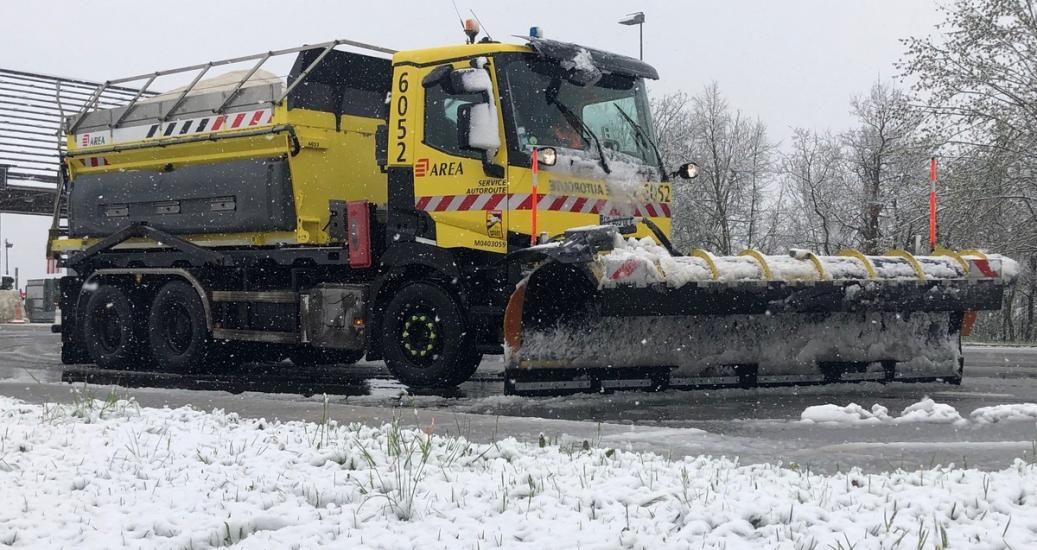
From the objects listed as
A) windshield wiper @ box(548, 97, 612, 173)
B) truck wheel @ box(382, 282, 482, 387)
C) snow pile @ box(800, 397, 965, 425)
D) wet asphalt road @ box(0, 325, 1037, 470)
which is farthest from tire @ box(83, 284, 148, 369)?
snow pile @ box(800, 397, 965, 425)

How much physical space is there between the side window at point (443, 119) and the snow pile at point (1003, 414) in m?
4.39

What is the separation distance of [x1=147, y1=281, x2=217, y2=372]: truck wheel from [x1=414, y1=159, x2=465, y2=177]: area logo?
379cm

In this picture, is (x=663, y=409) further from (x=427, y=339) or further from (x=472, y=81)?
(x=472, y=81)

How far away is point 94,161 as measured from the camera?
12961 mm

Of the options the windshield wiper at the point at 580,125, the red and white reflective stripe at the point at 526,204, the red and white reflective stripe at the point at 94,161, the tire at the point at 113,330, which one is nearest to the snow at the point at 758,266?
the red and white reflective stripe at the point at 526,204

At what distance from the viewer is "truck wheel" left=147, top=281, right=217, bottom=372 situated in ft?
40.2

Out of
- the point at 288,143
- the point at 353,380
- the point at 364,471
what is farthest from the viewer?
the point at 353,380

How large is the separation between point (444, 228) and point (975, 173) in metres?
16.8

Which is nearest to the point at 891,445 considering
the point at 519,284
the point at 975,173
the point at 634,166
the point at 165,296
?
the point at 519,284

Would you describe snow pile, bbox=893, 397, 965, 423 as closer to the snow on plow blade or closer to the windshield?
the snow on plow blade

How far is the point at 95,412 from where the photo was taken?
704 centimetres

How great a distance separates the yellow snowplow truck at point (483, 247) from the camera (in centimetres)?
876

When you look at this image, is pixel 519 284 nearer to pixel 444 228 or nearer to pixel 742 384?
pixel 444 228

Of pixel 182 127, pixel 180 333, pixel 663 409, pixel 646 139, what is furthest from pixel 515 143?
pixel 180 333
